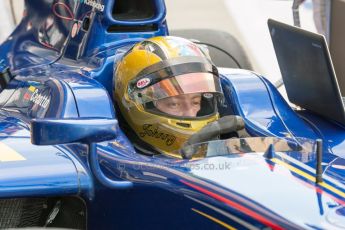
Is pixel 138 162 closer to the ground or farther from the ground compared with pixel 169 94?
closer to the ground

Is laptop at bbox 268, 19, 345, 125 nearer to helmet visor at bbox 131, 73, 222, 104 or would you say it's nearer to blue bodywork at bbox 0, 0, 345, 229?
blue bodywork at bbox 0, 0, 345, 229

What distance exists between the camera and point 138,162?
289 cm

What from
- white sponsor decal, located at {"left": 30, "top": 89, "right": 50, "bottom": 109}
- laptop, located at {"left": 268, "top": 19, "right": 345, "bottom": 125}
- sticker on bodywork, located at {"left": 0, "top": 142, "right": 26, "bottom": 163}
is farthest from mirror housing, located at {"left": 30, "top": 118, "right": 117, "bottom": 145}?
laptop, located at {"left": 268, "top": 19, "right": 345, "bottom": 125}

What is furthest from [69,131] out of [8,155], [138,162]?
[8,155]

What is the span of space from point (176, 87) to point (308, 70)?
601 millimetres

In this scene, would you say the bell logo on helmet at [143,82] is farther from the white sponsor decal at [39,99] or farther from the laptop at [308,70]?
the laptop at [308,70]

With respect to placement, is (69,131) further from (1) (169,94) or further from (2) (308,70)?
(2) (308,70)

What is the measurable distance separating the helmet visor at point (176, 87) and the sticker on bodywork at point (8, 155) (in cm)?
53

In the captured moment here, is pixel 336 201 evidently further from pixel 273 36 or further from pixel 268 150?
pixel 273 36

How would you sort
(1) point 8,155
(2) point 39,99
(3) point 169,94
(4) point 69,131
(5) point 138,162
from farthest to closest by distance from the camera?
(2) point 39,99
(3) point 169,94
(1) point 8,155
(5) point 138,162
(4) point 69,131

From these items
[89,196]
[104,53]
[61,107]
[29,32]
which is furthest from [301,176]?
[29,32]

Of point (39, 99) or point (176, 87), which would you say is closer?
point (176, 87)

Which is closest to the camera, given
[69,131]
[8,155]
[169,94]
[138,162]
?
[69,131]

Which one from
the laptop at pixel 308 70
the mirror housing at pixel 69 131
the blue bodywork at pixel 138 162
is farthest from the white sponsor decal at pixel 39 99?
the laptop at pixel 308 70
